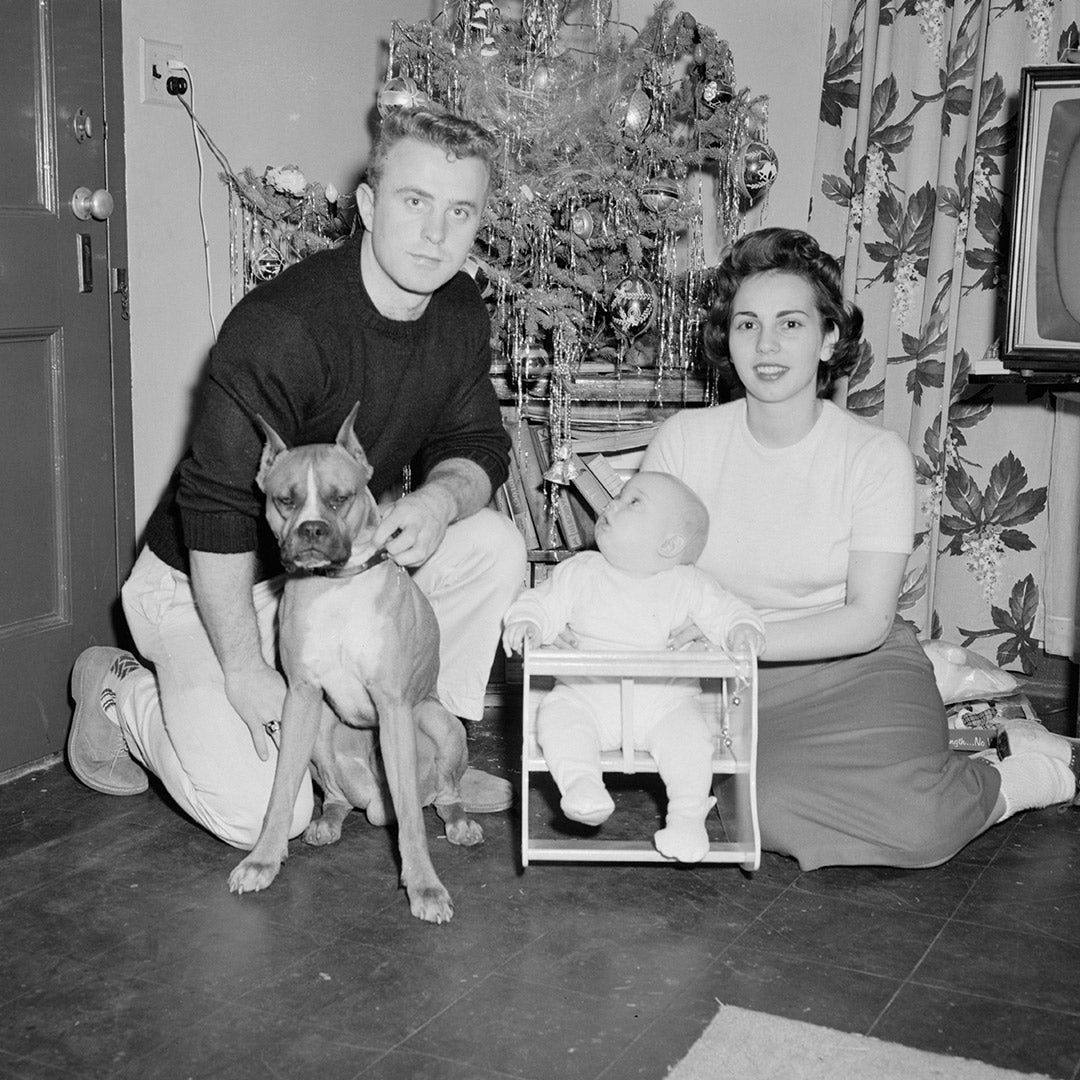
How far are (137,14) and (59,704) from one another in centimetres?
157

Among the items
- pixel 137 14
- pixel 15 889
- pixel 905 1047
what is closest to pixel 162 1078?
pixel 15 889

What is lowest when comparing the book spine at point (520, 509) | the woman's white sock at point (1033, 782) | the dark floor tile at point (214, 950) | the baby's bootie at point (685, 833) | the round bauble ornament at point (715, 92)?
the dark floor tile at point (214, 950)

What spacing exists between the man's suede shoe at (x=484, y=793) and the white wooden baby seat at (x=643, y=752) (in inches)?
10.8

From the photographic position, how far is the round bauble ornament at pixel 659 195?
328 centimetres

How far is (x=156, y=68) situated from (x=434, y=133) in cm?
121

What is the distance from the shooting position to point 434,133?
7.20ft

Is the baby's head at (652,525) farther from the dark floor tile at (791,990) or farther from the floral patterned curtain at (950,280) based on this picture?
the floral patterned curtain at (950,280)

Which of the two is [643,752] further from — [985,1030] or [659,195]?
[659,195]

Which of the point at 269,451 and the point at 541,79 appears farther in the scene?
the point at 541,79

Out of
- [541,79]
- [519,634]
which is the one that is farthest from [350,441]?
[541,79]

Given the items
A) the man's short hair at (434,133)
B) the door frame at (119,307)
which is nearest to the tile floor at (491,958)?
the door frame at (119,307)

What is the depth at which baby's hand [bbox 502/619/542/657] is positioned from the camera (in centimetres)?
222

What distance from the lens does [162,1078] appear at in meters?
1.64

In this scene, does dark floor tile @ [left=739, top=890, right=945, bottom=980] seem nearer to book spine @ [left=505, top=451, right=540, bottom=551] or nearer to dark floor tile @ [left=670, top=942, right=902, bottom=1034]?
dark floor tile @ [left=670, top=942, right=902, bottom=1034]
